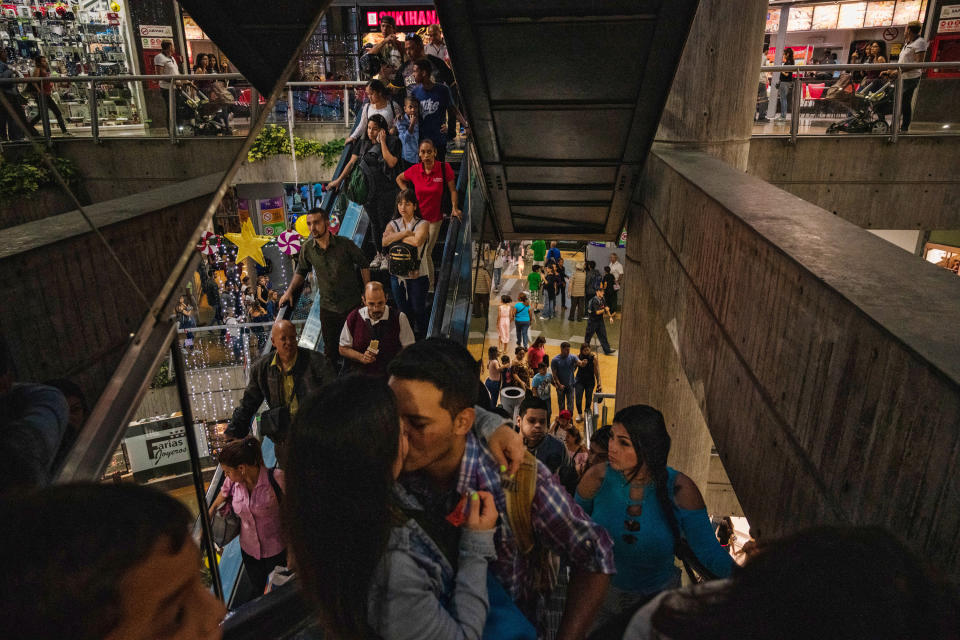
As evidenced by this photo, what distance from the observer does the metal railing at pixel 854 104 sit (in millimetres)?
8438

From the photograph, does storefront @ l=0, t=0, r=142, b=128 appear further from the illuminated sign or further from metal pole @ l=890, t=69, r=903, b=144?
the illuminated sign

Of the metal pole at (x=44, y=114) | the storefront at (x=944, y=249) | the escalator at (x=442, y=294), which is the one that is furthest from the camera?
the storefront at (x=944, y=249)

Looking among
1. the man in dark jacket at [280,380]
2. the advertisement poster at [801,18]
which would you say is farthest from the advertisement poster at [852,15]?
the man in dark jacket at [280,380]

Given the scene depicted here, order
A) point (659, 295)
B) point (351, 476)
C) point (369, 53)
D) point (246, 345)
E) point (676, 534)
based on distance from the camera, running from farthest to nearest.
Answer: point (369, 53)
point (246, 345)
point (659, 295)
point (676, 534)
point (351, 476)

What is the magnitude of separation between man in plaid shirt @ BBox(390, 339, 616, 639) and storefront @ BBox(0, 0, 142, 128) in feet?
3.58

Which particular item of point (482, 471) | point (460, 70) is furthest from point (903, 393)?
point (460, 70)

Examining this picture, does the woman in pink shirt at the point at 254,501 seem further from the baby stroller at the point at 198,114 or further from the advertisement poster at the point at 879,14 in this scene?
the advertisement poster at the point at 879,14

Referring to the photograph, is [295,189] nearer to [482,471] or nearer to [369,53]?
[369,53]

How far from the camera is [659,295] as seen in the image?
17.3 ft

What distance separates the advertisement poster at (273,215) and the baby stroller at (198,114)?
11390mm

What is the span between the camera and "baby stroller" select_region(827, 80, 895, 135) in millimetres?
8539

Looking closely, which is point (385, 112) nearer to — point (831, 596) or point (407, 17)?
point (831, 596)

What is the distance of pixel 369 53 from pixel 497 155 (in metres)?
2.72

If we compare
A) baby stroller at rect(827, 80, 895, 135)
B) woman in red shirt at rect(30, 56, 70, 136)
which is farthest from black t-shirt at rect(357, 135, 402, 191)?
baby stroller at rect(827, 80, 895, 135)
